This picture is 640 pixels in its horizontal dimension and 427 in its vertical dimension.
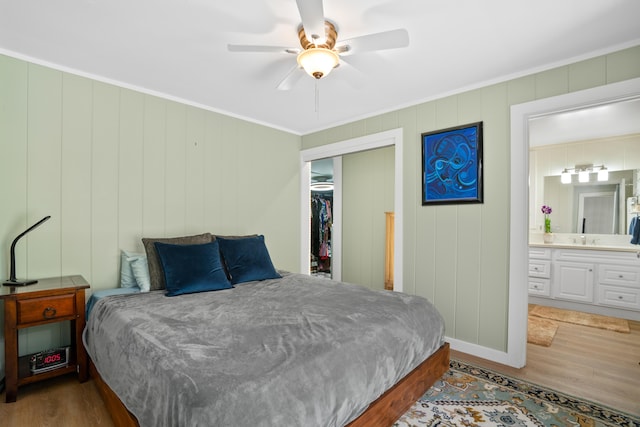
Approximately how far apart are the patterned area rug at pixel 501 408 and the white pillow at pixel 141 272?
2210 mm

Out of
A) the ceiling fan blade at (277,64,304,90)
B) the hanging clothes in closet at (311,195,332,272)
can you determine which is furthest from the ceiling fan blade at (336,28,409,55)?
the hanging clothes in closet at (311,195,332,272)

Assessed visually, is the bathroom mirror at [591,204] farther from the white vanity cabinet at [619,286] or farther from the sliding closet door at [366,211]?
the sliding closet door at [366,211]

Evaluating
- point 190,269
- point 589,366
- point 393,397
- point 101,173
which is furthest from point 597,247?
point 101,173

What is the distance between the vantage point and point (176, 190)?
3379 millimetres

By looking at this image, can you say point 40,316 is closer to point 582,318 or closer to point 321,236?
point 321,236

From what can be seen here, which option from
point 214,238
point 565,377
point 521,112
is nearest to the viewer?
point 565,377

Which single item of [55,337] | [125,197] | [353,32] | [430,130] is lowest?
[55,337]

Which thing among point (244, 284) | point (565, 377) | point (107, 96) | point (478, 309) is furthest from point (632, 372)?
point (107, 96)

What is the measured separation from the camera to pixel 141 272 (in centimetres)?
279

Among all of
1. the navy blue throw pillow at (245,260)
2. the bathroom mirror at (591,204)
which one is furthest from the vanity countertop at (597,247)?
the navy blue throw pillow at (245,260)

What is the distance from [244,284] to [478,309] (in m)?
2.18

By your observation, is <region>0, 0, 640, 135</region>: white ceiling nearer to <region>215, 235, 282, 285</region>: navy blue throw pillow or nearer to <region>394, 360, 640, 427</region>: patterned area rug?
<region>215, 235, 282, 285</region>: navy blue throw pillow

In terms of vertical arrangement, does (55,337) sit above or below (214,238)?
below

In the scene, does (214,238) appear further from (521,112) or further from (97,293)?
(521,112)
